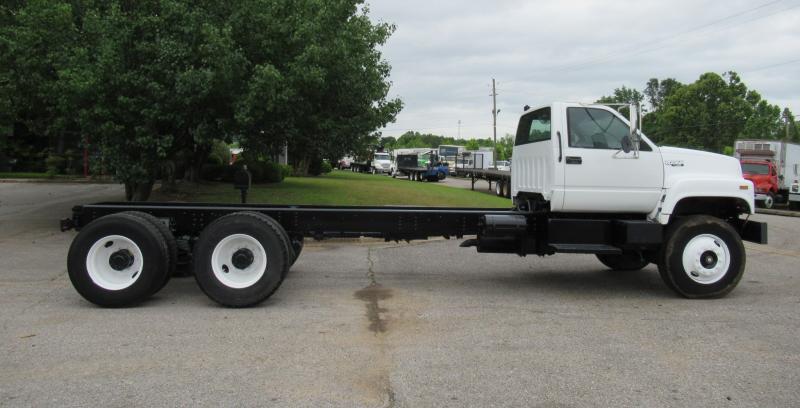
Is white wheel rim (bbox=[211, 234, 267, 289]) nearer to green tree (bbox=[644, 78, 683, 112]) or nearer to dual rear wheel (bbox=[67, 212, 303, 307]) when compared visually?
dual rear wheel (bbox=[67, 212, 303, 307])

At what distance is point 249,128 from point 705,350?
32.9 feet

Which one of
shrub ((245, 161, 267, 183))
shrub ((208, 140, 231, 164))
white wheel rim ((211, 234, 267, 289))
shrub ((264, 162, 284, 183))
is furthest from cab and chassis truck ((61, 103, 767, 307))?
shrub ((208, 140, 231, 164))

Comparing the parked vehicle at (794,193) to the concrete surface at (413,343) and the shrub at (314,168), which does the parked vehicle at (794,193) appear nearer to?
the concrete surface at (413,343)

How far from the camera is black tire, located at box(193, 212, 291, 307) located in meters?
7.17

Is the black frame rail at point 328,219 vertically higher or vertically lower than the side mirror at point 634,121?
lower

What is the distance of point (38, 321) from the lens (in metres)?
6.56

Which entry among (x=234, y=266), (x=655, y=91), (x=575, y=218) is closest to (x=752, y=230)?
(x=575, y=218)

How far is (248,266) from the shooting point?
23.8 ft

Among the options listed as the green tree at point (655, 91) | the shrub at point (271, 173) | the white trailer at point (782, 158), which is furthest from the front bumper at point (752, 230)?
the green tree at point (655, 91)

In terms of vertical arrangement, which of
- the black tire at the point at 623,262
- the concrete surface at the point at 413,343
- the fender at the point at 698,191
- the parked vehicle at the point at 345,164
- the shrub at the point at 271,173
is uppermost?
the parked vehicle at the point at 345,164

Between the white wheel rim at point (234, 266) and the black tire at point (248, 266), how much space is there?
0.04ft

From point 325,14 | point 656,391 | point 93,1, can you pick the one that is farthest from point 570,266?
point 93,1

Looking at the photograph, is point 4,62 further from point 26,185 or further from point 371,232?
point 26,185

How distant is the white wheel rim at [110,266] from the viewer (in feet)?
23.5
